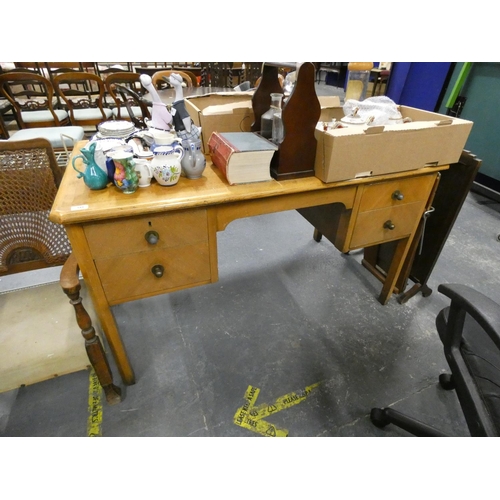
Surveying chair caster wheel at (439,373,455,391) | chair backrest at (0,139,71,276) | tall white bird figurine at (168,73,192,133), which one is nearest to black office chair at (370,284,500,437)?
chair caster wheel at (439,373,455,391)

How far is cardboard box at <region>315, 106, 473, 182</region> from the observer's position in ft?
3.46

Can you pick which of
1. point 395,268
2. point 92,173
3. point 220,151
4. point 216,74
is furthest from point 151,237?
point 216,74

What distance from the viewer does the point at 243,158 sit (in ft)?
3.28

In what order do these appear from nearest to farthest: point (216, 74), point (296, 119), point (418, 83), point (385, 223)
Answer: point (296, 119) < point (385, 223) < point (418, 83) < point (216, 74)

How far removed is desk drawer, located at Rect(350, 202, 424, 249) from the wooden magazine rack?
0.37m

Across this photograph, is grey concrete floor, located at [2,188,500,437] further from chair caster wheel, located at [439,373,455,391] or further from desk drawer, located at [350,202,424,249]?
desk drawer, located at [350,202,424,249]

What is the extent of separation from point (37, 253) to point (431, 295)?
82.4 inches

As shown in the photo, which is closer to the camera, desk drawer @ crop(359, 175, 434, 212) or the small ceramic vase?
the small ceramic vase

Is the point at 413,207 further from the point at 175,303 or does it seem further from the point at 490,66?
the point at 490,66

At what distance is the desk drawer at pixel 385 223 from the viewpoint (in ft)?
4.35

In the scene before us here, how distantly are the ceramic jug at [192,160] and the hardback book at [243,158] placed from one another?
74 mm

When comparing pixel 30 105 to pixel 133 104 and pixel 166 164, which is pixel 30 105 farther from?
pixel 166 164

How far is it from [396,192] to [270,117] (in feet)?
2.01

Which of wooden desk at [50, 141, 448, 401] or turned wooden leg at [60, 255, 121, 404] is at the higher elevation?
wooden desk at [50, 141, 448, 401]
